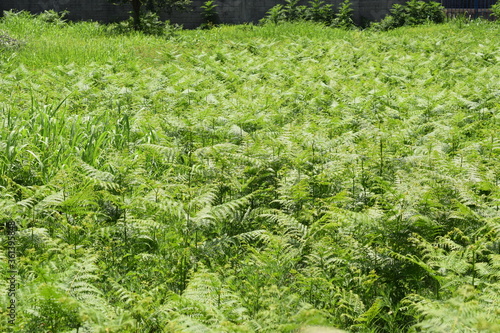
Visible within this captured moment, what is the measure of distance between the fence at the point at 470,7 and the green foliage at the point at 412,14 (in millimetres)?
3424

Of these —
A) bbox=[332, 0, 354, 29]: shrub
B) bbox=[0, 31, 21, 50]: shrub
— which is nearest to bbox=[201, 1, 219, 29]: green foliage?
bbox=[332, 0, 354, 29]: shrub

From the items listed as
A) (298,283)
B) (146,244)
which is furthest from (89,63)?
(298,283)

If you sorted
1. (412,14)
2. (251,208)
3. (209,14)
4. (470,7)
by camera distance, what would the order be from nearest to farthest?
1. (251,208)
2. (412,14)
3. (209,14)
4. (470,7)

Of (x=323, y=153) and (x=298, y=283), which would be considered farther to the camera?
(x=323, y=153)

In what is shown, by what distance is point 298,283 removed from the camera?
12.5 feet

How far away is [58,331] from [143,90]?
6380 mm

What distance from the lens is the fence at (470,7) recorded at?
26406 millimetres

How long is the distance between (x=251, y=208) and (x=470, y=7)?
2523cm

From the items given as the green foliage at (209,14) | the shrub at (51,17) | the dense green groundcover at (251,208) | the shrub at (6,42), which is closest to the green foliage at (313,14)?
the green foliage at (209,14)

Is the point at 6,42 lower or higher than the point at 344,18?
lower

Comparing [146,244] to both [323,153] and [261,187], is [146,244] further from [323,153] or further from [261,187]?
[323,153]

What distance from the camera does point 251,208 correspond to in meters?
5.08

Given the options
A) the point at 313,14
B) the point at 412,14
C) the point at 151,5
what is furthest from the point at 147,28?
the point at 412,14

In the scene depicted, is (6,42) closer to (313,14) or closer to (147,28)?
(147,28)
